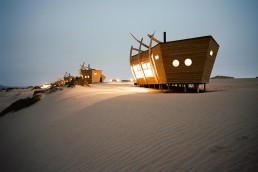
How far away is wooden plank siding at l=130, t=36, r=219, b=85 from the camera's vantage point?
43.6 ft

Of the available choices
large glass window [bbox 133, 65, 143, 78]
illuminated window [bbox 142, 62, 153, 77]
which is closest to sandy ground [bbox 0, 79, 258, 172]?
illuminated window [bbox 142, 62, 153, 77]

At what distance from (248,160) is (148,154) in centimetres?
194

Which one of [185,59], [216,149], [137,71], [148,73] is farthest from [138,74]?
[216,149]

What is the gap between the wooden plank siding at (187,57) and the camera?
13.3m

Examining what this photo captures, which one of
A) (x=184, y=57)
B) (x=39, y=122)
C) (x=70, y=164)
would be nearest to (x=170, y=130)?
(x=70, y=164)

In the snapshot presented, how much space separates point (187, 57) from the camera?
13.8 metres

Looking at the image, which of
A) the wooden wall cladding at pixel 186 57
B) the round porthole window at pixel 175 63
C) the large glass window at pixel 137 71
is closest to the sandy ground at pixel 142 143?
the wooden wall cladding at pixel 186 57

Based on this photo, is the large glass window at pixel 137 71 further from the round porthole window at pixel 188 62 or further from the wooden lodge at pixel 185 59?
the round porthole window at pixel 188 62

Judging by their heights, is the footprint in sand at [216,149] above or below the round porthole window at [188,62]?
below

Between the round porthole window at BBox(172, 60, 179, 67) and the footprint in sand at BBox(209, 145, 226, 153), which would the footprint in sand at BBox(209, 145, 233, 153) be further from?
the round porthole window at BBox(172, 60, 179, 67)

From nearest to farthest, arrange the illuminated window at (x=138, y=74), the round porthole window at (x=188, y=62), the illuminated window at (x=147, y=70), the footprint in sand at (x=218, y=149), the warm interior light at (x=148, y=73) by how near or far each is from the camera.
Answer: the footprint in sand at (x=218, y=149) → the round porthole window at (x=188, y=62) → the illuminated window at (x=147, y=70) → the warm interior light at (x=148, y=73) → the illuminated window at (x=138, y=74)

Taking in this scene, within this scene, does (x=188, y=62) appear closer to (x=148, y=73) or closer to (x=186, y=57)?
(x=186, y=57)

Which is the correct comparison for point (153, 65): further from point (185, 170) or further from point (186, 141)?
point (185, 170)

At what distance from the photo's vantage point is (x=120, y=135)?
15.2 ft
